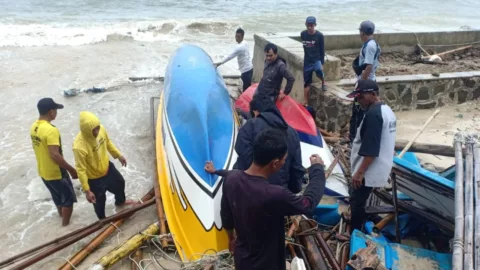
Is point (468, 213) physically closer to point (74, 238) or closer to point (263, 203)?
point (263, 203)

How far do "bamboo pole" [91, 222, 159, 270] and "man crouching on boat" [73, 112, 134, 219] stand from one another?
729 millimetres

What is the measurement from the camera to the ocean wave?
18.7 meters

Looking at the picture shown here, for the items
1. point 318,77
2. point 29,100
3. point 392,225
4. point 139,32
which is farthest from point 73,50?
point 392,225

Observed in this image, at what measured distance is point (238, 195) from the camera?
238 centimetres

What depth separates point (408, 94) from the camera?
7816 mm

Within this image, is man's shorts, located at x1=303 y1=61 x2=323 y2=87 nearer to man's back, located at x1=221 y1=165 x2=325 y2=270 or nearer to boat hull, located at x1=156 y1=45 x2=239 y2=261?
boat hull, located at x1=156 y1=45 x2=239 y2=261

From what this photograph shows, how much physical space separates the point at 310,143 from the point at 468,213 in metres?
2.63

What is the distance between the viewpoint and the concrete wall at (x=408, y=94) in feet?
23.2

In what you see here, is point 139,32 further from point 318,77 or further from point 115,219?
point 115,219

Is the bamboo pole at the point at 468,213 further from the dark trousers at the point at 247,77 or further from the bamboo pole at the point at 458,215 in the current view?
the dark trousers at the point at 247,77

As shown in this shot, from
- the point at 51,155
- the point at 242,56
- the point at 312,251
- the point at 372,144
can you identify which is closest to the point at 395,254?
the point at 312,251

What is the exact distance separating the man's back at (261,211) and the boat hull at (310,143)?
8.49ft

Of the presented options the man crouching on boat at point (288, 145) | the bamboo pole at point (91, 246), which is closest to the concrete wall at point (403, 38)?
the bamboo pole at point (91, 246)

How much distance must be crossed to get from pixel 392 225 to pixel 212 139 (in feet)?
7.24
